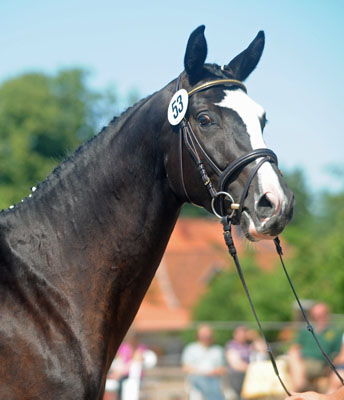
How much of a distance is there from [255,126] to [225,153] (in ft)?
0.75

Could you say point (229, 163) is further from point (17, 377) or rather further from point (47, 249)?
point (17, 377)

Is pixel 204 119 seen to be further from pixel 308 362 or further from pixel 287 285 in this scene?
pixel 287 285

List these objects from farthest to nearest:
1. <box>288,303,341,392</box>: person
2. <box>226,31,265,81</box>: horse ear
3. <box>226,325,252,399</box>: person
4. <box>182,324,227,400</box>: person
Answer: <box>226,325,252,399</box>: person → <box>182,324,227,400</box>: person → <box>288,303,341,392</box>: person → <box>226,31,265,81</box>: horse ear

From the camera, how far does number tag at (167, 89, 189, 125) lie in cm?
362

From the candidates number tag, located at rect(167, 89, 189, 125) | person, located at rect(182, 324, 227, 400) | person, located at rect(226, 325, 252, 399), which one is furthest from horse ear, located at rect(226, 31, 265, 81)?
person, located at rect(226, 325, 252, 399)

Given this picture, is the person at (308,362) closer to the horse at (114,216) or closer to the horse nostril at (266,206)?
the horse at (114,216)

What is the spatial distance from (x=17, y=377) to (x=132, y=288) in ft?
2.81

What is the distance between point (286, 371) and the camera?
35.3 feet

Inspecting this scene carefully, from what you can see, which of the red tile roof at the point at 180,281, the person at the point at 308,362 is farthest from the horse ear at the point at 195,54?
the red tile roof at the point at 180,281

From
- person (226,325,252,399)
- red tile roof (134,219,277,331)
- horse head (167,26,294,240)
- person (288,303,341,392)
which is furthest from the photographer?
red tile roof (134,219,277,331)

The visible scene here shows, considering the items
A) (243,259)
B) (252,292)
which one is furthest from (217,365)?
(243,259)

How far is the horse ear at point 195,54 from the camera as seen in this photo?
12.0 ft

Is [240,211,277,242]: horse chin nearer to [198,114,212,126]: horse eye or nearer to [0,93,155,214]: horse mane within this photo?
[198,114,212,126]: horse eye

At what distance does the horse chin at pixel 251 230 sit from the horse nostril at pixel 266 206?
0.07 meters
